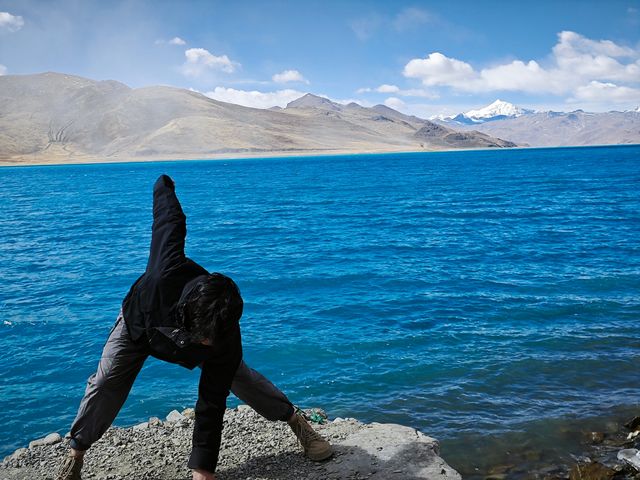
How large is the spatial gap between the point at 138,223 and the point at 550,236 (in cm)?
2487

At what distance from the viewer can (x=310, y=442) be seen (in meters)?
5.53

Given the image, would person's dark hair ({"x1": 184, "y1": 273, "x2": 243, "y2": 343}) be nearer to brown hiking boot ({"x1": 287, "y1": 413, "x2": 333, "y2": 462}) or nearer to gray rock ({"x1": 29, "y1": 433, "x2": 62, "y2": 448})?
brown hiking boot ({"x1": 287, "y1": 413, "x2": 333, "y2": 462})

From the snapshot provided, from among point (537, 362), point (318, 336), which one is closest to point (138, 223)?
point (318, 336)

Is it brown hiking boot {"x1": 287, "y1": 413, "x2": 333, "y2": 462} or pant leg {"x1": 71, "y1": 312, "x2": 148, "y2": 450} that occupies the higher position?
pant leg {"x1": 71, "y1": 312, "x2": 148, "y2": 450}

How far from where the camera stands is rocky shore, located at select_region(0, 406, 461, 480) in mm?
5449

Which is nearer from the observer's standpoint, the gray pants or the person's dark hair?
the person's dark hair

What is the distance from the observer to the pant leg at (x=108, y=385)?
453 centimetres

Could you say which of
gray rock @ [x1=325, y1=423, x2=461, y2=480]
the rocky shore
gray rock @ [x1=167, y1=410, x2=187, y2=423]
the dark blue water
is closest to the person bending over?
the rocky shore

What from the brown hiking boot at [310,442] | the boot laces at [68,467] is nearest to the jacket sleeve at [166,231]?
the boot laces at [68,467]

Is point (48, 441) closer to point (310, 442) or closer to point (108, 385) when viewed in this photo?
point (108, 385)

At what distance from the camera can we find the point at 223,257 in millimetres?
22859

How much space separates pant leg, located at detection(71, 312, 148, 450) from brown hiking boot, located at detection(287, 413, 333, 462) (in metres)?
1.72

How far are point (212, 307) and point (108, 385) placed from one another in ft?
5.97

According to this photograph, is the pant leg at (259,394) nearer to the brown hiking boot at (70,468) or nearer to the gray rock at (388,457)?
the gray rock at (388,457)
